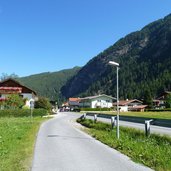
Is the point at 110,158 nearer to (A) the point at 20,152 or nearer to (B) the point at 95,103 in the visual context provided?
(A) the point at 20,152

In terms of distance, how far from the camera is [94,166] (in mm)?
11180

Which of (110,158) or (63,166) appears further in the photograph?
(110,158)

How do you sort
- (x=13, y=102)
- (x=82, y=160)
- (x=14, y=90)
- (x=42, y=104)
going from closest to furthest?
1. (x=82, y=160)
2. (x=13, y=102)
3. (x=14, y=90)
4. (x=42, y=104)

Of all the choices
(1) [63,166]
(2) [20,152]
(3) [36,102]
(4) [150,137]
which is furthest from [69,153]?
(3) [36,102]

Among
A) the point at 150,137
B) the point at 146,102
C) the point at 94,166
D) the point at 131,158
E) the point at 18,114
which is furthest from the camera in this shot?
the point at 146,102

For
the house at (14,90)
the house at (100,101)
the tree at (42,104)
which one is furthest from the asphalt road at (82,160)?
the house at (100,101)

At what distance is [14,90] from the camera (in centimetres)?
8606

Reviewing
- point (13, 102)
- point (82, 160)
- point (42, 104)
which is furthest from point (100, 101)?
point (82, 160)

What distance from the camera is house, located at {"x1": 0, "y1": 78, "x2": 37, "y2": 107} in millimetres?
85694

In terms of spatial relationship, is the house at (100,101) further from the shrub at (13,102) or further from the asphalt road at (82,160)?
the asphalt road at (82,160)

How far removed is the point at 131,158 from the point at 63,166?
251cm

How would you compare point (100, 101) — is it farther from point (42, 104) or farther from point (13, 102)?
point (13, 102)

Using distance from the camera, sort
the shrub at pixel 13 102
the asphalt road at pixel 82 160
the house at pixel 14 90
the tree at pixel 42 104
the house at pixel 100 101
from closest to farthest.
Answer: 1. the asphalt road at pixel 82 160
2. the shrub at pixel 13 102
3. the house at pixel 14 90
4. the tree at pixel 42 104
5. the house at pixel 100 101

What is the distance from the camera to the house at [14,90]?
85694 mm
